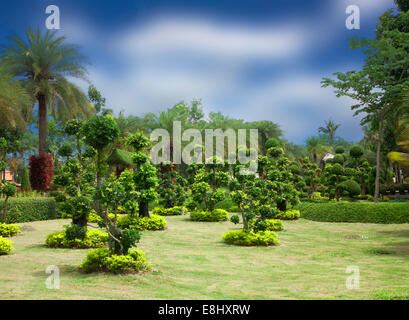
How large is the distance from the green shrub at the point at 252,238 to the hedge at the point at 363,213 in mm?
8483

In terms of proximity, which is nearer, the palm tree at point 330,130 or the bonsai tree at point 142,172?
the bonsai tree at point 142,172

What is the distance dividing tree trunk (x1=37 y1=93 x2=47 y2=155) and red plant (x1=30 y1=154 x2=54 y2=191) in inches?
23.7

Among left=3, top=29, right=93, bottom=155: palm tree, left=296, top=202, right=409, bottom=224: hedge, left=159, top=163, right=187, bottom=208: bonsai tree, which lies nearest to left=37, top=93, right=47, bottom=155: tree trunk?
left=3, top=29, right=93, bottom=155: palm tree

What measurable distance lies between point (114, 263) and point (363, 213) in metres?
15.0

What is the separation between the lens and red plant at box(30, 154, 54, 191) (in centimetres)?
2359

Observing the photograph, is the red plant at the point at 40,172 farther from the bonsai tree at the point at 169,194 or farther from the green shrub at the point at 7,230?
the green shrub at the point at 7,230

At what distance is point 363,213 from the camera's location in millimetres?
18609

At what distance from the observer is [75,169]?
9578 millimetres

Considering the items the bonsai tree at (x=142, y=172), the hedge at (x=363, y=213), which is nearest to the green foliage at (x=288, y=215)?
the hedge at (x=363, y=213)

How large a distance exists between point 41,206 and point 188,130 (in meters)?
20.2

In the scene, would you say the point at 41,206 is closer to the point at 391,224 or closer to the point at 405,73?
the point at 391,224

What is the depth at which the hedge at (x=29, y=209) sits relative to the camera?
1795 centimetres

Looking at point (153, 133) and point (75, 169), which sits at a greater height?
point (153, 133)
